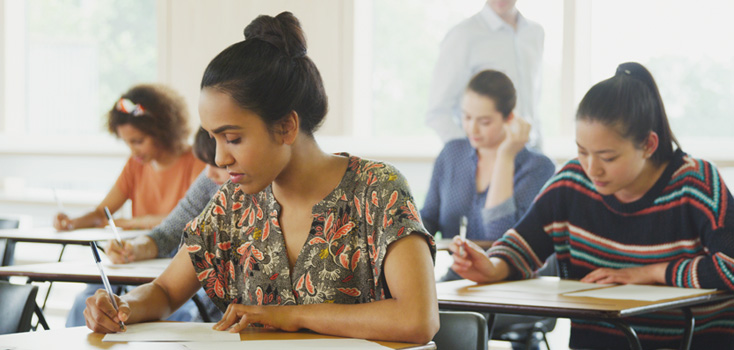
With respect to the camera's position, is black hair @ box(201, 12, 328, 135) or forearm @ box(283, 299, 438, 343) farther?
black hair @ box(201, 12, 328, 135)

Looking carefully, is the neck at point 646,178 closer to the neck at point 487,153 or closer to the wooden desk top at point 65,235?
the neck at point 487,153

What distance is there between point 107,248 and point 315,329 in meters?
1.45

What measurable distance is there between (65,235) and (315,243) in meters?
2.06

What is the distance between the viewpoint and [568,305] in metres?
1.96

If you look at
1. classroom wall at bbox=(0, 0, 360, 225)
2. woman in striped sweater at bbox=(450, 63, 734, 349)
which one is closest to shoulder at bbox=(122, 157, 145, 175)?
classroom wall at bbox=(0, 0, 360, 225)

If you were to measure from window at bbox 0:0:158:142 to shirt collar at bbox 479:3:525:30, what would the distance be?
249cm

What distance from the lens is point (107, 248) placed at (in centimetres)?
282

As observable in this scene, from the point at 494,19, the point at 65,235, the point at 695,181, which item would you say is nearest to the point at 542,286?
the point at 695,181

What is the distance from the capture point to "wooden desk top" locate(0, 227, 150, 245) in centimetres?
334

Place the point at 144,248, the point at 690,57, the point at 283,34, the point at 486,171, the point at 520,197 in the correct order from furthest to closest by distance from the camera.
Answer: the point at 690,57 → the point at 486,171 → the point at 520,197 → the point at 144,248 → the point at 283,34

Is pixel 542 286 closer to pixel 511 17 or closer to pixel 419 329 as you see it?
pixel 419 329

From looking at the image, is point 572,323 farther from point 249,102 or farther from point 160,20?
point 160,20

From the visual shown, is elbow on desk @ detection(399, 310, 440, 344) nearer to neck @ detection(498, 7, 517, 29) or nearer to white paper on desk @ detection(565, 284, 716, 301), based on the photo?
white paper on desk @ detection(565, 284, 716, 301)

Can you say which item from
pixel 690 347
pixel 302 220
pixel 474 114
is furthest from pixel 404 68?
pixel 302 220
